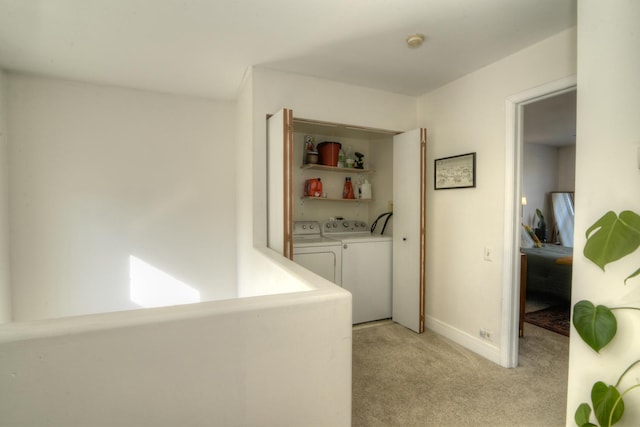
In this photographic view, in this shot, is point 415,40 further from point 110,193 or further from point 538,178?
point 538,178

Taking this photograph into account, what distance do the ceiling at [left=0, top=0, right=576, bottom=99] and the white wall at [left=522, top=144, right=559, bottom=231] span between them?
388cm

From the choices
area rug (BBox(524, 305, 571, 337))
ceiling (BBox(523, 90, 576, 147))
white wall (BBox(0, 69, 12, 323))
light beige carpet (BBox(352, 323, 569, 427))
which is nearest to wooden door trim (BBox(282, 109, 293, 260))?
light beige carpet (BBox(352, 323, 569, 427))

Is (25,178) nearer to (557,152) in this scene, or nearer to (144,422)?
(144,422)

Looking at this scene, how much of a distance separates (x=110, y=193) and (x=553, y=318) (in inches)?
188

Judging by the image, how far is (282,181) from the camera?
2.34 m

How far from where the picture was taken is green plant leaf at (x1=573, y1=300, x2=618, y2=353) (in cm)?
122

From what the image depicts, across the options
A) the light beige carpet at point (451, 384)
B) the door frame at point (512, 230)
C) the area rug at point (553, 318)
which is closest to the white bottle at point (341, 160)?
the door frame at point (512, 230)

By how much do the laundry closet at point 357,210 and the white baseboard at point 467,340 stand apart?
0.17 m

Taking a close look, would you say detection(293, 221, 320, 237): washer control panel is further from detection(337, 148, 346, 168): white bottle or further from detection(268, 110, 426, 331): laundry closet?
detection(337, 148, 346, 168): white bottle

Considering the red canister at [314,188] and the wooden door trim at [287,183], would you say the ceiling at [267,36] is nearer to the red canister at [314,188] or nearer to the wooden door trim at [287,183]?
the wooden door trim at [287,183]

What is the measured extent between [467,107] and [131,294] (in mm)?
3656

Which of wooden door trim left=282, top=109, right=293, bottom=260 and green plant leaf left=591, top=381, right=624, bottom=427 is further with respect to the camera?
wooden door trim left=282, top=109, right=293, bottom=260

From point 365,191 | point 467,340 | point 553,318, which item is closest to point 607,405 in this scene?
point 467,340

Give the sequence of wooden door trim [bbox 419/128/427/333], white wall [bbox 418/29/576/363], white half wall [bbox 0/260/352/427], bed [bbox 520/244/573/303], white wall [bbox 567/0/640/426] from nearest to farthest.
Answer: white half wall [bbox 0/260/352/427], white wall [bbox 567/0/640/426], white wall [bbox 418/29/576/363], wooden door trim [bbox 419/128/427/333], bed [bbox 520/244/573/303]
